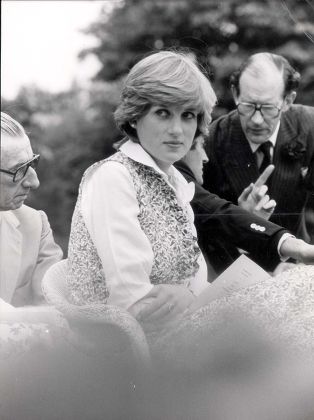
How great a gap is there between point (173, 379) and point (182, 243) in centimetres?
48


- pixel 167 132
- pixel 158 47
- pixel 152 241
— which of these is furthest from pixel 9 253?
pixel 158 47

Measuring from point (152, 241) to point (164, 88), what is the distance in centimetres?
51

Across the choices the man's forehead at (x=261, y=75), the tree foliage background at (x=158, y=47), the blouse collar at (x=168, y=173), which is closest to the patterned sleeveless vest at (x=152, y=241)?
the blouse collar at (x=168, y=173)

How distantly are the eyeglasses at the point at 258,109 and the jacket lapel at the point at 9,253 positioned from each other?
90 cm

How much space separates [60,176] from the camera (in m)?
2.54

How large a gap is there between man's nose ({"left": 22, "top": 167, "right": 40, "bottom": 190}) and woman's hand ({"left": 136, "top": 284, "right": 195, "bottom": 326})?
0.57 meters

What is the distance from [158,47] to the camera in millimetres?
2465

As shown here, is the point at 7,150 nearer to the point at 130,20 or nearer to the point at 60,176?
the point at 60,176

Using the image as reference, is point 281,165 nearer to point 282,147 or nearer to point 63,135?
point 282,147

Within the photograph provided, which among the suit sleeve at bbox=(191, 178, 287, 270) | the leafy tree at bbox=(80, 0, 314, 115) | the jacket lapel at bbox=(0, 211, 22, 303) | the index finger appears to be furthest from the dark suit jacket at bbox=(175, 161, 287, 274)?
the jacket lapel at bbox=(0, 211, 22, 303)

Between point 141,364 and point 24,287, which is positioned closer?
point 141,364

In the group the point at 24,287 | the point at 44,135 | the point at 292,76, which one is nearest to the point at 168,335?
the point at 24,287

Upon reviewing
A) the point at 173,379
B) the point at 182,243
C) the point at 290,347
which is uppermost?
the point at 182,243

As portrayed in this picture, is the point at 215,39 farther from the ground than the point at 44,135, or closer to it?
farther from the ground
